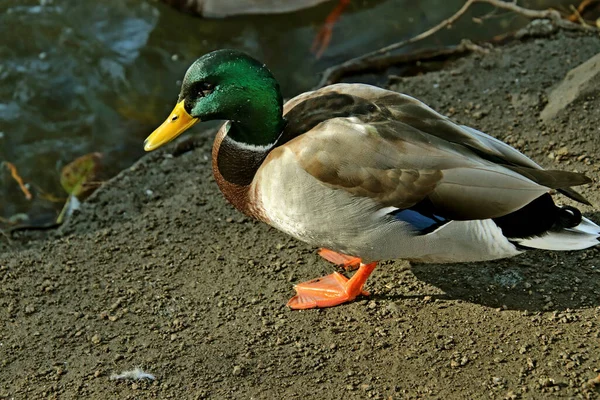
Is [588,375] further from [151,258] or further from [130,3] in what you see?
[130,3]

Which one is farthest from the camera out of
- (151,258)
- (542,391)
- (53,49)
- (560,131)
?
(53,49)

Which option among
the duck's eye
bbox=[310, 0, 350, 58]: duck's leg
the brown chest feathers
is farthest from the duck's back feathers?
bbox=[310, 0, 350, 58]: duck's leg

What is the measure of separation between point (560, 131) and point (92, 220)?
2.97 metres

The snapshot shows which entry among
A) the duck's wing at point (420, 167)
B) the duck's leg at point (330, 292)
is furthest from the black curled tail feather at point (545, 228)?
the duck's leg at point (330, 292)

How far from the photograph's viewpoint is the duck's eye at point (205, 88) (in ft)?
11.6

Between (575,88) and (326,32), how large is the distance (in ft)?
9.06

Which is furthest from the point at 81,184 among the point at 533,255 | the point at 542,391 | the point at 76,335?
the point at 542,391

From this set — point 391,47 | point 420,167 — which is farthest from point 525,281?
point 391,47

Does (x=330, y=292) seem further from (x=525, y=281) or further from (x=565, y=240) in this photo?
(x=565, y=240)

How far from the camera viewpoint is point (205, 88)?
3541 mm

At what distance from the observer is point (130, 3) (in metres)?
7.30

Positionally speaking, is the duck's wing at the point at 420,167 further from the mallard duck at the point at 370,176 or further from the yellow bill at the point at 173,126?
the yellow bill at the point at 173,126

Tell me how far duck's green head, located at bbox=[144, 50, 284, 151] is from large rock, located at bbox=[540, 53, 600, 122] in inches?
81.6

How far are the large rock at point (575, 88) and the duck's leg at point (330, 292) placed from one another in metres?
1.85
